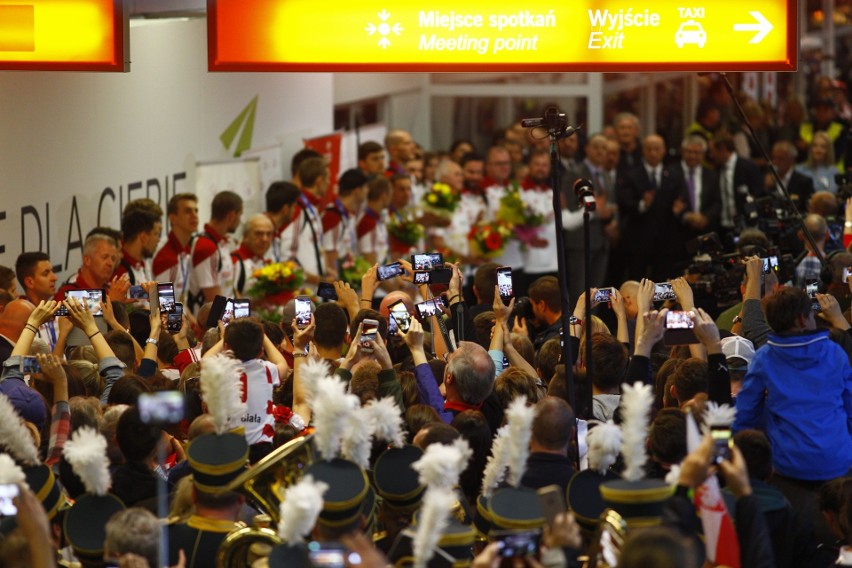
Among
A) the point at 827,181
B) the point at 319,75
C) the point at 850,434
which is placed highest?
the point at 319,75

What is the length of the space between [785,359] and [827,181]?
907cm

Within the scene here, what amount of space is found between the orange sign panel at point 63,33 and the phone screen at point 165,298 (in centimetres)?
118

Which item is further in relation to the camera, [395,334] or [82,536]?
[395,334]

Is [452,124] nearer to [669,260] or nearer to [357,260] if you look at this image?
[669,260]

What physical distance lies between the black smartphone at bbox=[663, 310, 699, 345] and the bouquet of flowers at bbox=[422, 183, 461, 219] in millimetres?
7584

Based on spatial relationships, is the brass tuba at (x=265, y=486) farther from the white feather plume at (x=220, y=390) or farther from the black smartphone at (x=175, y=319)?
the black smartphone at (x=175, y=319)

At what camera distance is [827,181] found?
1538cm

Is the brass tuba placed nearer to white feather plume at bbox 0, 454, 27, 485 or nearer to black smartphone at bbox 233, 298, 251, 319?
white feather plume at bbox 0, 454, 27, 485

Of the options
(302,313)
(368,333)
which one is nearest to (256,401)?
(368,333)

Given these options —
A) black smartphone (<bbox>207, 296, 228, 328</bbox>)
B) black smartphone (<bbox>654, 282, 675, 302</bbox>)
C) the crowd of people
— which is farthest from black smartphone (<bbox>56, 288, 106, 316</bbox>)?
black smartphone (<bbox>654, 282, 675, 302</bbox>)

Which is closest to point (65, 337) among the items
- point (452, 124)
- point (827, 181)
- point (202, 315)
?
point (202, 315)

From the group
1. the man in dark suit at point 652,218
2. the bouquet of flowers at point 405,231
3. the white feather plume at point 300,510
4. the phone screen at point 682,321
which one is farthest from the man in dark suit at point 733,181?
the white feather plume at point 300,510

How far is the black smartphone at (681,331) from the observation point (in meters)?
6.69

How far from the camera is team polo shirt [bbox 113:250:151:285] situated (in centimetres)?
1015
